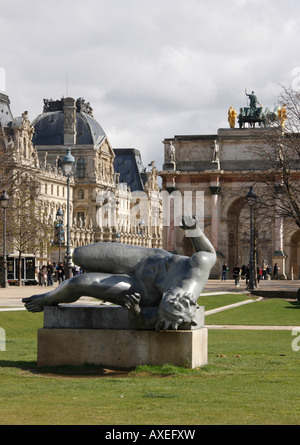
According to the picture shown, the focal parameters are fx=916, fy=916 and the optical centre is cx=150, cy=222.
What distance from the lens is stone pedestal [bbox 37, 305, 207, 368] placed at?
479 inches

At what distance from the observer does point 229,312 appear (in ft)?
100

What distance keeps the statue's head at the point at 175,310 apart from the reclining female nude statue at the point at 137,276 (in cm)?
2

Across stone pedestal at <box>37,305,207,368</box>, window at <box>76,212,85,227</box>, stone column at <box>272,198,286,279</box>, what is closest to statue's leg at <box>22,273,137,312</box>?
stone pedestal at <box>37,305,207,368</box>

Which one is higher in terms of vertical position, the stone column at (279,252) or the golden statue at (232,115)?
the golden statue at (232,115)

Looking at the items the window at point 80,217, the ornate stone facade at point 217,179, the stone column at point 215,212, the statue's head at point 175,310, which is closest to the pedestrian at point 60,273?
the ornate stone facade at point 217,179

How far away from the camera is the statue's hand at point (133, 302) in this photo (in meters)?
12.1

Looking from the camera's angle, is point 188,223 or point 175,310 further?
point 188,223

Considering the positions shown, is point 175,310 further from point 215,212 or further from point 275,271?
point 215,212

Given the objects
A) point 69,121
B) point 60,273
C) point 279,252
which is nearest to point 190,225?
point 60,273

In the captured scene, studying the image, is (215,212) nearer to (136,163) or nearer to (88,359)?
(88,359)

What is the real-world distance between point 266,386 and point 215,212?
69.1 m

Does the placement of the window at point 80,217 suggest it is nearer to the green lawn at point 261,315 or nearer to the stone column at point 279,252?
the stone column at point 279,252

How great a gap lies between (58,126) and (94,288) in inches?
5369

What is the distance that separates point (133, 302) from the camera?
12.1 m
